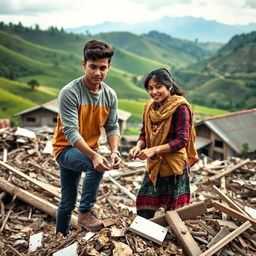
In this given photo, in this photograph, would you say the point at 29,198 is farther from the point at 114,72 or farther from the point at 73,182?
the point at 114,72

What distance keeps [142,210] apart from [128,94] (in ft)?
327

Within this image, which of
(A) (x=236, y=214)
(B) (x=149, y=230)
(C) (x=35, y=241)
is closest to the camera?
(B) (x=149, y=230)

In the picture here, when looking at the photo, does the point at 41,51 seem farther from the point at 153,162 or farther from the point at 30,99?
the point at 153,162

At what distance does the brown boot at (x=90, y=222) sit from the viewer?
11.5 ft

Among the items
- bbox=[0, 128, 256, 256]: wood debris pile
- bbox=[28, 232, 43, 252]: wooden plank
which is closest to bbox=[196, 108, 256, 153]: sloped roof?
bbox=[0, 128, 256, 256]: wood debris pile

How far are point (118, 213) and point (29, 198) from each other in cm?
168

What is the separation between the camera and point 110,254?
316 centimetres

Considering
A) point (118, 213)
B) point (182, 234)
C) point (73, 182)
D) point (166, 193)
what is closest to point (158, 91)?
point (166, 193)

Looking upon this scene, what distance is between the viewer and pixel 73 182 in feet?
12.1

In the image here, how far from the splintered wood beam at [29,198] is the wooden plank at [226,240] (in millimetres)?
2955

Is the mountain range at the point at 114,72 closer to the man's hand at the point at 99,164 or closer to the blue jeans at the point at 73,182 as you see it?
the blue jeans at the point at 73,182

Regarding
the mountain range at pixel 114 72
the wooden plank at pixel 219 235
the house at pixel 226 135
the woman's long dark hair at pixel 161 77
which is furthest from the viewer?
the mountain range at pixel 114 72

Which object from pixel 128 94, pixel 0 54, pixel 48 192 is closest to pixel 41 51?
pixel 0 54

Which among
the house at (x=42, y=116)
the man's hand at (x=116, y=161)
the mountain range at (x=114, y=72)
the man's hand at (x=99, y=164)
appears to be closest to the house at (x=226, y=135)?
the house at (x=42, y=116)
